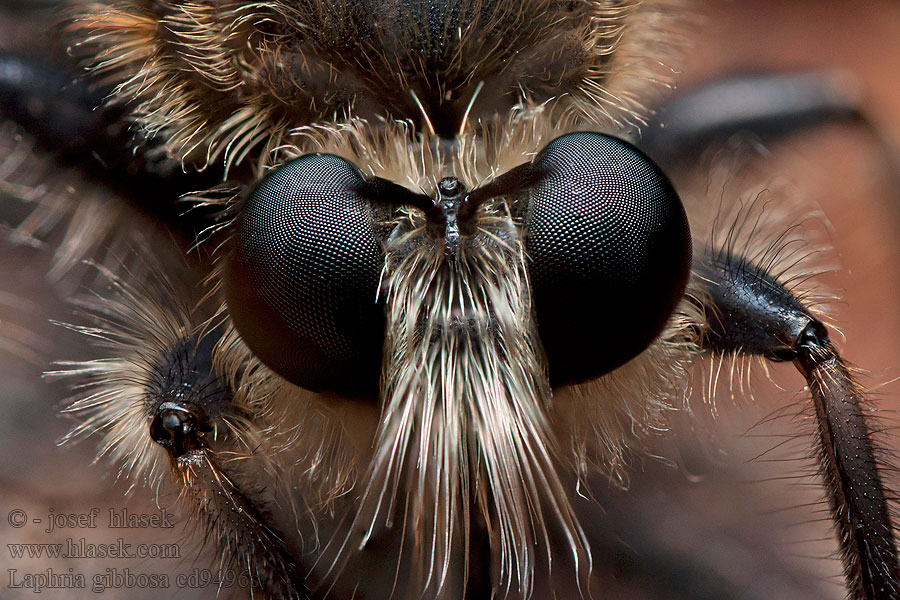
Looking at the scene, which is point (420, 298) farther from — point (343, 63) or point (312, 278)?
point (343, 63)

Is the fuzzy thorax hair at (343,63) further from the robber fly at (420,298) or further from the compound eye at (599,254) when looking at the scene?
the compound eye at (599,254)

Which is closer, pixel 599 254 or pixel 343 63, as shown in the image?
pixel 599 254

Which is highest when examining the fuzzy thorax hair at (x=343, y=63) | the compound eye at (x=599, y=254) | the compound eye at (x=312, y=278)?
the fuzzy thorax hair at (x=343, y=63)

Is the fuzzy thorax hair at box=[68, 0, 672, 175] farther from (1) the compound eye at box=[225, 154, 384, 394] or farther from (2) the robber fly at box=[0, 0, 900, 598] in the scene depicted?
(1) the compound eye at box=[225, 154, 384, 394]

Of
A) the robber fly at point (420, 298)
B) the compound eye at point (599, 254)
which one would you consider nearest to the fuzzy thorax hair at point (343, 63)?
the robber fly at point (420, 298)

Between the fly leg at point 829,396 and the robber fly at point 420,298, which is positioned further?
the fly leg at point 829,396

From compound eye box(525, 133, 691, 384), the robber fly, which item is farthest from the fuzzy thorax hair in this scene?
compound eye box(525, 133, 691, 384)

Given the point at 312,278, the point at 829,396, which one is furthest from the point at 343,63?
the point at 829,396

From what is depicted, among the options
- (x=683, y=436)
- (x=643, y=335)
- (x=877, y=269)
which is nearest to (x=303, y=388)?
(x=643, y=335)
